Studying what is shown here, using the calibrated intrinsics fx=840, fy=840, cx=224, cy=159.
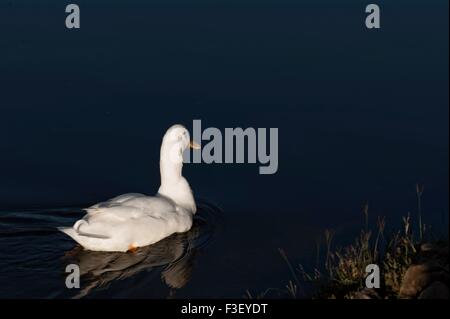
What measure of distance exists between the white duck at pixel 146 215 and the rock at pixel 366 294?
2.58 m

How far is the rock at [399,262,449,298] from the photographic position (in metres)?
6.44

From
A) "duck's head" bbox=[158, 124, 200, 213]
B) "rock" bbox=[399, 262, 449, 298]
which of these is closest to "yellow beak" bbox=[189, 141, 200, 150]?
"duck's head" bbox=[158, 124, 200, 213]

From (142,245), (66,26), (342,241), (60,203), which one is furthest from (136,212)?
(66,26)

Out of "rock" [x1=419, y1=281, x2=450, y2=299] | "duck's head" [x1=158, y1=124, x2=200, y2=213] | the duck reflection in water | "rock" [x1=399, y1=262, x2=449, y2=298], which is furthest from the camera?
"duck's head" [x1=158, y1=124, x2=200, y2=213]

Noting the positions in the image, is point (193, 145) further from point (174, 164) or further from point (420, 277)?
point (420, 277)

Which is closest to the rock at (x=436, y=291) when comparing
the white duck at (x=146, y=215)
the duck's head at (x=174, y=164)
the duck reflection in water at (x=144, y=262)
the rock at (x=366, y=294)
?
the rock at (x=366, y=294)

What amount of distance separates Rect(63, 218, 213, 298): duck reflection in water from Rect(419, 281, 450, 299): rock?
2361 millimetres

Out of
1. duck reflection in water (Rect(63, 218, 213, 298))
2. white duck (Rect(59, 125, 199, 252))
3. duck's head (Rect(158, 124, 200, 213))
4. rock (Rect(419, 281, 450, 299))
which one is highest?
duck's head (Rect(158, 124, 200, 213))

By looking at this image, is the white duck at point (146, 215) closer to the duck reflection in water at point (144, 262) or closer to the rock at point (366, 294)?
the duck reflection in water at point (144, 262)

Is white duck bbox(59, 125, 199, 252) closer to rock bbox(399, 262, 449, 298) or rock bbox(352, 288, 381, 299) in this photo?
rock bbox(352, 288, 381, 299)

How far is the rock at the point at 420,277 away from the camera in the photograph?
6441mm

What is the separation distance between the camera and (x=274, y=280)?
786 centimetres

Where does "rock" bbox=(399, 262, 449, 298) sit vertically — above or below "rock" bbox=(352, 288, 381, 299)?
above
